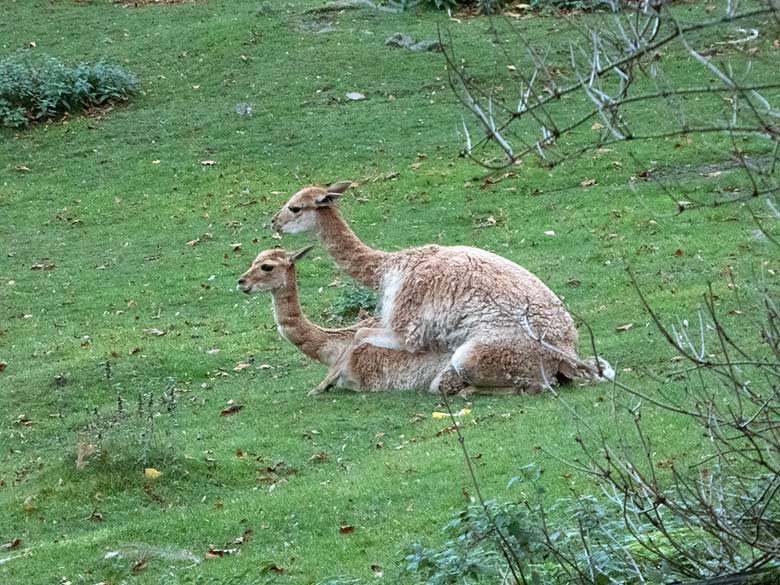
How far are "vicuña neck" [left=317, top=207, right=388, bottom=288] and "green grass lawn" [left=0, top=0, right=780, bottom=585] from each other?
3.50ft

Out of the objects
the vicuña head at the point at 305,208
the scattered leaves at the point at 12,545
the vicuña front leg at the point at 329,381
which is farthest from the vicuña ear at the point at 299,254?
the scattered leaves at the point at 12,545

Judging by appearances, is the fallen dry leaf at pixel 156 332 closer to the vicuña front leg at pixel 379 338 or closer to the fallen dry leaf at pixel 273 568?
the vicuña front leg at pixel 379 338

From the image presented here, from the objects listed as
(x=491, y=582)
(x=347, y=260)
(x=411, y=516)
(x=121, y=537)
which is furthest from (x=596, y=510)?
(x=347, y=260)

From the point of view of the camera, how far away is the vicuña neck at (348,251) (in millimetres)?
11430

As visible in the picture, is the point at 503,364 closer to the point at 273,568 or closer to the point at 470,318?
the point at 470,318

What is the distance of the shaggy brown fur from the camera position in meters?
10.9

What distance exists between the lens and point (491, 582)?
5.58m

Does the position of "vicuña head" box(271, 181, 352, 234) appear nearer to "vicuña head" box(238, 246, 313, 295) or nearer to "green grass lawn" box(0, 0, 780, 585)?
"vicuña head" box(238, 246, 313, 295)

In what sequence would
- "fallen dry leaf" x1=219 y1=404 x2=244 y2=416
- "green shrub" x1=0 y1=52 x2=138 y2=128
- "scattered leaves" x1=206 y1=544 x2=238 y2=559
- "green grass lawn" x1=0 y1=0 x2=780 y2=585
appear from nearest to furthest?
"scattered leaves" x1=206 y1=544 x2=238 y2=559, "green grass lawn" x1=0 y1=0 x2=780 y2=585, "fallen dry leaf" x1=219 y1=404 x2=244 y2=416, "green shrub" x1=0 y1=52 x2=138 y2=128

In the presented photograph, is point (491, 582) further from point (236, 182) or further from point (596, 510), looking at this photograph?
point (236, 182)

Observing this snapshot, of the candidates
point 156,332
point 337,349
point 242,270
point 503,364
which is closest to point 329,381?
point 337,349

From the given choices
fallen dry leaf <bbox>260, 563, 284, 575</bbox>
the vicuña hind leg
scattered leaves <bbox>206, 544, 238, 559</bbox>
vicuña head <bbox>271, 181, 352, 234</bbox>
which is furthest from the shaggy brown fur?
fallen dry leaf <bbox>260, 563, 284, 575</bbox>

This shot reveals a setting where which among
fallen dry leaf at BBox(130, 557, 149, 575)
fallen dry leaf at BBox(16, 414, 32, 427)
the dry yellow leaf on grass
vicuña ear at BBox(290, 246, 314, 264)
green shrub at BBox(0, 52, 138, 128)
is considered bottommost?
green shrub at BBox(0, 52, 138, 128)

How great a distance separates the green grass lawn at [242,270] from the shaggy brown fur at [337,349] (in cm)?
25
